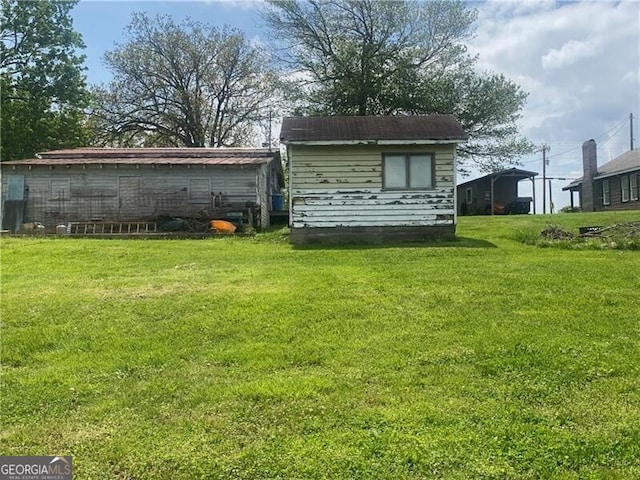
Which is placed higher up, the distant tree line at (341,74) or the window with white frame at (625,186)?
the distant tree line at (341,74)

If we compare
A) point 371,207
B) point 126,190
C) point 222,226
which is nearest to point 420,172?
point 371,207

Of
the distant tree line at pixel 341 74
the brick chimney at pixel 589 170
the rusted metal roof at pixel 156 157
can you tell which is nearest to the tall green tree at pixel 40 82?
the distant tree line at pixel 341 74

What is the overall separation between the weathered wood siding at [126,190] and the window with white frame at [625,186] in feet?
69.3

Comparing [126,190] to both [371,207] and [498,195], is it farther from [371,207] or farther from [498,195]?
[498,195]

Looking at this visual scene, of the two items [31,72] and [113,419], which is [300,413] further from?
[31,72]

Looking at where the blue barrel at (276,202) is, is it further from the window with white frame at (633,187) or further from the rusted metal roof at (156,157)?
the window with white frame at (633,187)

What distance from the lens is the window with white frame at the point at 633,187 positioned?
26.9 metres

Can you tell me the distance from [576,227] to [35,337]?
15005 mm

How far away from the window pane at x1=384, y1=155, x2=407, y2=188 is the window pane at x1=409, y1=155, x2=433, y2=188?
0.22 metres

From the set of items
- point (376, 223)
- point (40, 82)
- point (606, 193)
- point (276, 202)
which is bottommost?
point (376, 223)

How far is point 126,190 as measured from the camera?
1877 cm

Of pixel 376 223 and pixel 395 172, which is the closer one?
pixel 376 223

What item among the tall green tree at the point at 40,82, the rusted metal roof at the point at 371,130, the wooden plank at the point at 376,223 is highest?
the tall green tree at the point at 40,82

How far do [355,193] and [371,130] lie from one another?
1914 millimetres
